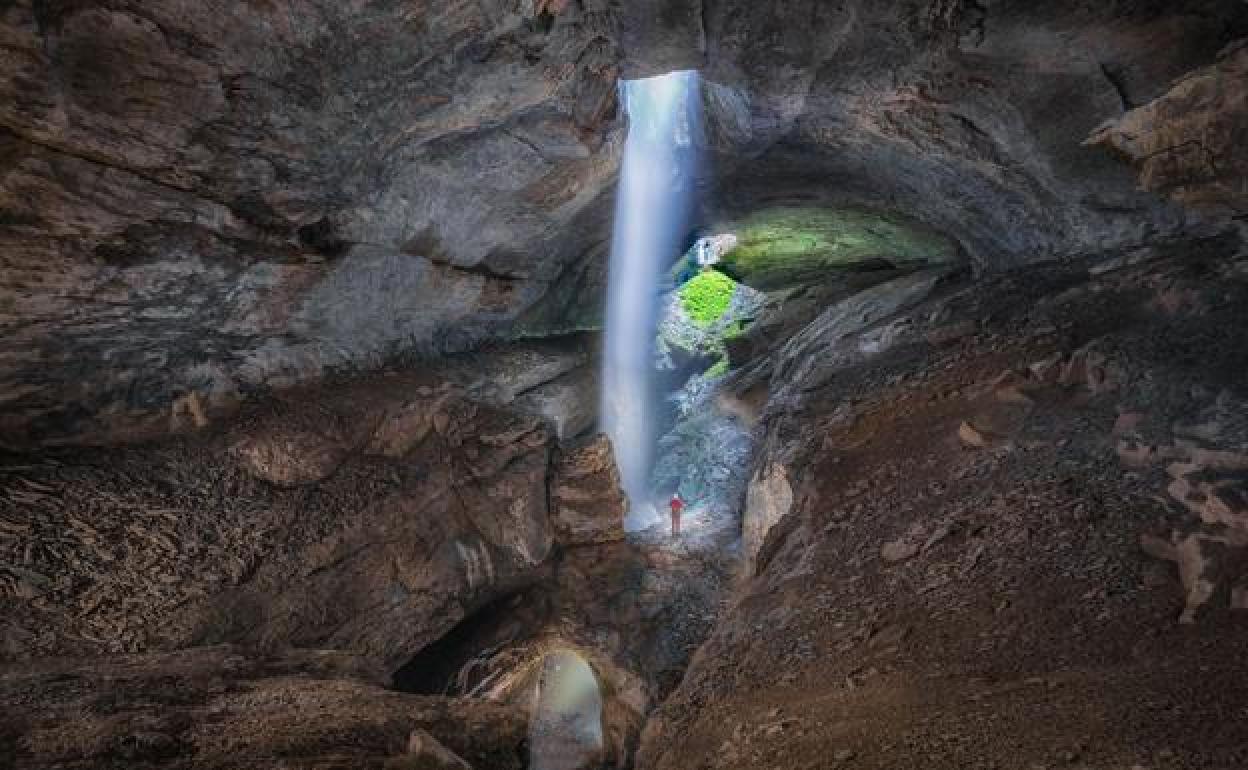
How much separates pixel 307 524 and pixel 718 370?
14.3 metres

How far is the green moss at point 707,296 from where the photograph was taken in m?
22.2

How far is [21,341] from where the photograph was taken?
6.06m

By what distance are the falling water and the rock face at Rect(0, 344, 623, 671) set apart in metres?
4.06

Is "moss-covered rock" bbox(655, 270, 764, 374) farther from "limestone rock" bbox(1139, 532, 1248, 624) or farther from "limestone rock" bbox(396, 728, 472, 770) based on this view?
"limestone rock" bbox(396, 728, 472, 770)

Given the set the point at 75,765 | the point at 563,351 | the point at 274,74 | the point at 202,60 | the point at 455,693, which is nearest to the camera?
the point at 75,765

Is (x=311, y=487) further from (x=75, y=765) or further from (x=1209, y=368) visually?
(x=1209, y=368)

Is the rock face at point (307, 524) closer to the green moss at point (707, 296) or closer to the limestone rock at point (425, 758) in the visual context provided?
the limestone rock at point (425, 758)

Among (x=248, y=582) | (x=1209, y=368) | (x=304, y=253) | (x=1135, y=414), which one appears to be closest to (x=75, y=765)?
(x=248, y=582)

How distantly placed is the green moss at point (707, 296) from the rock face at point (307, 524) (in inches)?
447

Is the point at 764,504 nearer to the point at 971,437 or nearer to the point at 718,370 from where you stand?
the point at 971,437

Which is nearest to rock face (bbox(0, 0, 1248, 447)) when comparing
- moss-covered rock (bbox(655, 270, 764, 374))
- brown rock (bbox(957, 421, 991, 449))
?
brown rock (bbox(957, 421, 991, 449))

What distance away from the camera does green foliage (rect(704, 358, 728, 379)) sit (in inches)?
766

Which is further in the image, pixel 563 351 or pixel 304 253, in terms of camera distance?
pixel 563 351

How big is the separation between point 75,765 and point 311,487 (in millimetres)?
5073
